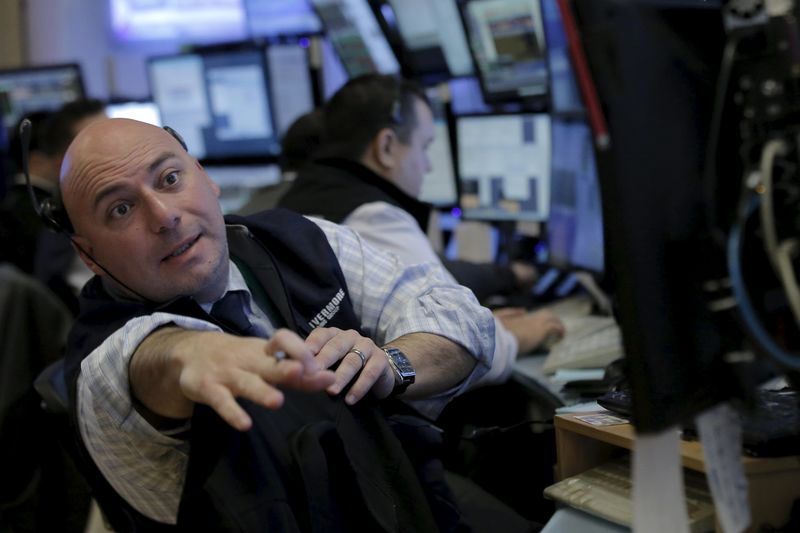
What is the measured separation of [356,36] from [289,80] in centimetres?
55

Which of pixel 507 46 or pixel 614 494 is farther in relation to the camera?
pixel 507 46

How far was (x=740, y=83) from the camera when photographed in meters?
0.78

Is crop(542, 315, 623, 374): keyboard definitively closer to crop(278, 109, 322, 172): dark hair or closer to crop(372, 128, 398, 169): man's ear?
crop(372, 128, 398, 169): man's ear

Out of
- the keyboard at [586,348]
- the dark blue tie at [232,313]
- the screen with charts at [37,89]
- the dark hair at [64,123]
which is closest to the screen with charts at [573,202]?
the keyboard at [586,348]

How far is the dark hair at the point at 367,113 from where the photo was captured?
228 cm

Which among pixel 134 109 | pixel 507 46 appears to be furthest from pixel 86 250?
pixel 134 109

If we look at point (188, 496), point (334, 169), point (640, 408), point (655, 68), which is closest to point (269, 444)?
point (188, 496)

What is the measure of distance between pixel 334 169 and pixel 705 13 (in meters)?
1.47

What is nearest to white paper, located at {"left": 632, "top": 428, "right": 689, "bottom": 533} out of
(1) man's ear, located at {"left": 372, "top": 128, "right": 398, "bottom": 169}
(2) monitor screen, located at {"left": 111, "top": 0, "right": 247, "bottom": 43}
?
(1) man's ear, located at {"left": 372, "top": 128, "right": 398, "bottom": 169}

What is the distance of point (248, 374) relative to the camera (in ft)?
2.82

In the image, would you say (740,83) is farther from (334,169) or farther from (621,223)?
(334,169)

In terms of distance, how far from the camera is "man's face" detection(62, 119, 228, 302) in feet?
4.17

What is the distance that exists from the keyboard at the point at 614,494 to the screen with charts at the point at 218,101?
2.73 metres

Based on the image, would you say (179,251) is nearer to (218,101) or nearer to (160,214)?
(160,214)
